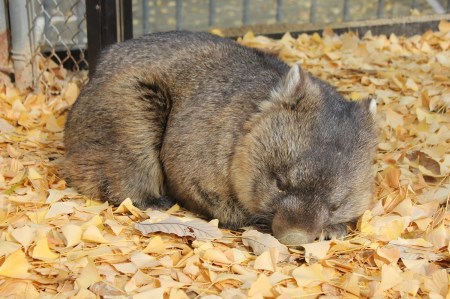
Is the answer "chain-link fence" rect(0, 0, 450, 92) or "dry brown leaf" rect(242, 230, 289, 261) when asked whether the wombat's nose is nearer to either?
"dry brown leaf" rect(242, 230, 289, 261)

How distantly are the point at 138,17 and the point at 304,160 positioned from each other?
18.1ft

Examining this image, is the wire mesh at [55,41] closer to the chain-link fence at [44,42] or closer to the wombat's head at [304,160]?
the chain-link fence at [44,42]

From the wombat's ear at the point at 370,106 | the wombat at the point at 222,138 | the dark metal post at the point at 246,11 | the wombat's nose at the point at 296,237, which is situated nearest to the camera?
the wombat's nose at the point at 296,237

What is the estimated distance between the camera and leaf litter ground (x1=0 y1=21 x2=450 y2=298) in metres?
3.84

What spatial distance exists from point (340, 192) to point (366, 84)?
3185mm

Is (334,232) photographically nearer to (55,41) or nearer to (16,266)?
(16,266)

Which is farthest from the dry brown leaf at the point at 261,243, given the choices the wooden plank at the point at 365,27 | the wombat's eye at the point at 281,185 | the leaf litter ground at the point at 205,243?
the wooden plank at the point at 365,27

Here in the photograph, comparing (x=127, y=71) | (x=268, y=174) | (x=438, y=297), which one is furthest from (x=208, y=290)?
(x=127, y=71)

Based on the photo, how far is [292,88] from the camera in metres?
4.51

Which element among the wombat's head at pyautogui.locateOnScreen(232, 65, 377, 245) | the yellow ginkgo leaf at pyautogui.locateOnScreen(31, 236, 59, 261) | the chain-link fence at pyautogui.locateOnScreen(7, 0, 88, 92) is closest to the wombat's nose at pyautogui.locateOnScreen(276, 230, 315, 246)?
the wombat's head at pyautogui.locateOnScreen(232, 65, 377, 245)

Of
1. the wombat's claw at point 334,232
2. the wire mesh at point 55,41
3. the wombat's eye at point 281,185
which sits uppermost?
the wire mesh at point 55,41

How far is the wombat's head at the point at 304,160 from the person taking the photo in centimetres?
418

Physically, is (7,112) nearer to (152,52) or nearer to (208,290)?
(152,52)

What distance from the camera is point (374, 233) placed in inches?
180
